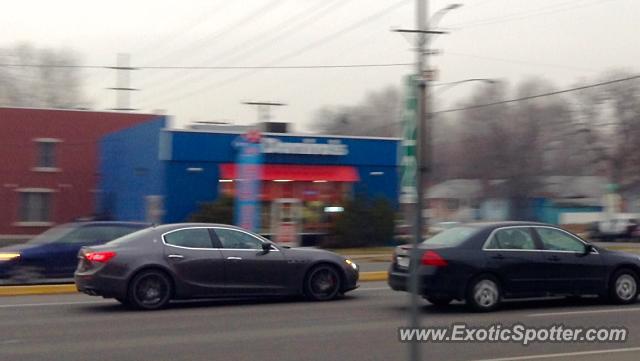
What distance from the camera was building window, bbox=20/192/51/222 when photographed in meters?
48.5

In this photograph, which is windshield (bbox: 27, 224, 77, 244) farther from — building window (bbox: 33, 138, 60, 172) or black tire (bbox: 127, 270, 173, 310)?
building window (bbox: 33, 138, 60, 172)

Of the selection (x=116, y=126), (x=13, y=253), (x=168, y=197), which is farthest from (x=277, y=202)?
(x=13, y=253)

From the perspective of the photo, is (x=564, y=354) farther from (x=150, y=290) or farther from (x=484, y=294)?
(x=150, y=290)

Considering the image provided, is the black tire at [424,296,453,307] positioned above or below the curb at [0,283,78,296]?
above

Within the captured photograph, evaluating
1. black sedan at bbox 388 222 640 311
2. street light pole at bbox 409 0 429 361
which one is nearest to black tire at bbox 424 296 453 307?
black sedan at bbox 388 222 640 311

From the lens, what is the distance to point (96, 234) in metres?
19.9

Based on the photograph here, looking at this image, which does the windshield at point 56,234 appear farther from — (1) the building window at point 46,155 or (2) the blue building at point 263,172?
(1) the building window at point 46,155

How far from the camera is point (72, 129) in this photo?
4962cm

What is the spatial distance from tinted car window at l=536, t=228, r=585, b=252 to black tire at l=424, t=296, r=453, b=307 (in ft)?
5.87

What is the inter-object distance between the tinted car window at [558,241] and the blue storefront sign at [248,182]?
19.9m

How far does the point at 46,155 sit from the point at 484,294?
38.6 metres

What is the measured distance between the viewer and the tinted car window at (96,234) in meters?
19.8

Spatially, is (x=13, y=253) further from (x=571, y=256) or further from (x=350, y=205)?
(x=350, y=205)

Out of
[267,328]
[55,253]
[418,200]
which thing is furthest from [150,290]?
[418,200]
